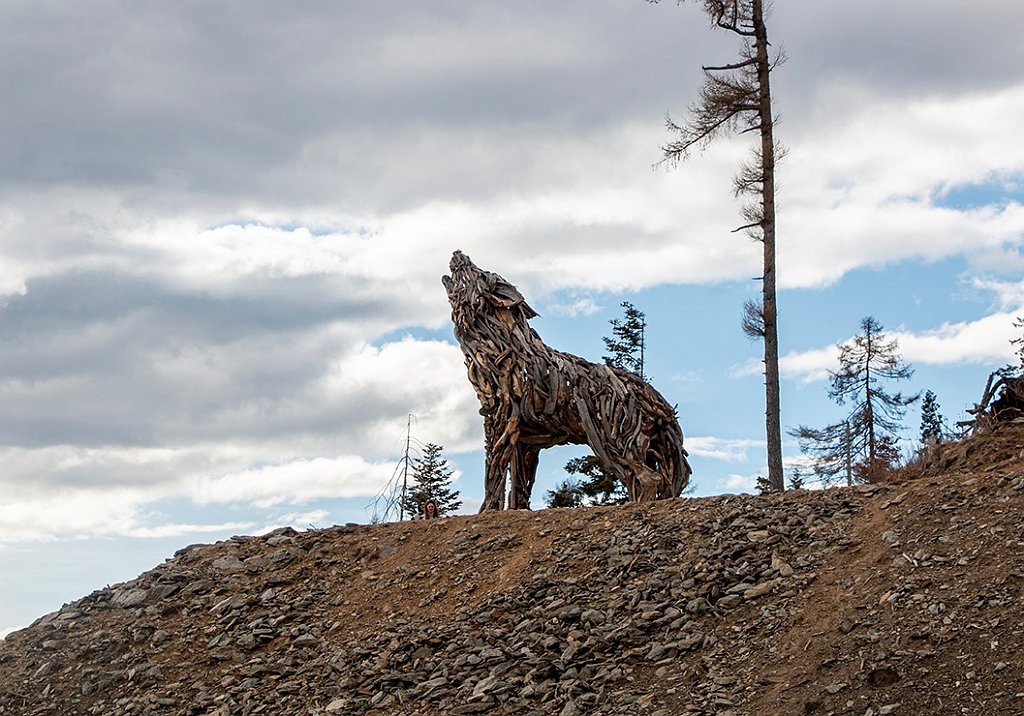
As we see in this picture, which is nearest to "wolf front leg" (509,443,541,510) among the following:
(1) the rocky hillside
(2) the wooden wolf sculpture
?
(2) the wooden wolf sculpture

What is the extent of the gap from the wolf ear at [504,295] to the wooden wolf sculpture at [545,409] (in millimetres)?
20

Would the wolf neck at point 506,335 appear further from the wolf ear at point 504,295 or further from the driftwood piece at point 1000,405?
the driftwood piece at point 1000,405

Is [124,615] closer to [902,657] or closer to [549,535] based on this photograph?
[549,535]

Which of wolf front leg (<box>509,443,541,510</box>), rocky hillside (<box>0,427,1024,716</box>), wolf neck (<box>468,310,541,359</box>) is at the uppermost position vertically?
wolf neck (<box>468,310,541,359</box>)

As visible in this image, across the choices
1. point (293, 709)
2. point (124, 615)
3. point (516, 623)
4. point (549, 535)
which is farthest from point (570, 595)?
point (124, 615)

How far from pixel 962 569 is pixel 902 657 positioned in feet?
5.10

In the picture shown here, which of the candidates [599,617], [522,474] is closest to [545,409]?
[522,474]

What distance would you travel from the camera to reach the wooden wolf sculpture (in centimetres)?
1587

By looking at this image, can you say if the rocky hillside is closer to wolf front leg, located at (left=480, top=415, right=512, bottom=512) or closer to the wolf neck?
wolf front leg, located at (left=480, top=415, right=512, bottom=512)

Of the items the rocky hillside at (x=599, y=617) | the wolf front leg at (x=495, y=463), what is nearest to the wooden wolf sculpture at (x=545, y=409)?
the wolf front leg at (x=495, y=463)

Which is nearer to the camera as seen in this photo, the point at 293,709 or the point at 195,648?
the point at 293,709

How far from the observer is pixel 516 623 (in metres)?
11.8

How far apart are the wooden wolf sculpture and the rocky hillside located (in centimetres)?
148

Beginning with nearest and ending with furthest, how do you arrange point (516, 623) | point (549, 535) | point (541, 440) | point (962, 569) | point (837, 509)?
point (962, 569) → point (516, 623) → point (837, 509) → point (549, 535) → point (541, 440)
